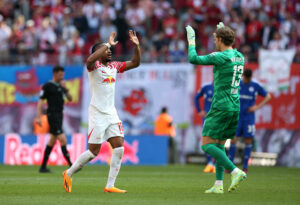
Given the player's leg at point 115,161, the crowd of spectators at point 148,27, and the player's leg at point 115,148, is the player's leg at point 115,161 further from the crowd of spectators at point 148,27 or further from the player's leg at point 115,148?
the crowd of spectators at point 148,27

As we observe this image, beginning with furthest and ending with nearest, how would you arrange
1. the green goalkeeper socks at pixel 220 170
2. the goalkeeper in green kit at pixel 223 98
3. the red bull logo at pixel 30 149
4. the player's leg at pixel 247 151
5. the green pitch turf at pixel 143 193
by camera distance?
the red bull logo at pixel 30 149, the player's leg at pixel 247 151, the green goalkeeper socks at pixel 220 170, the goalkeeper in green kit at pixel 223 98, the green pitch turf at pixel 143 193

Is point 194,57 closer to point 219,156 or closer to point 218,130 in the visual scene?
point 218,130

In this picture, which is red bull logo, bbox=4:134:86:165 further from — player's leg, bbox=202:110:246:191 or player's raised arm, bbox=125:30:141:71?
player's leg, bbox=202:110:246:191

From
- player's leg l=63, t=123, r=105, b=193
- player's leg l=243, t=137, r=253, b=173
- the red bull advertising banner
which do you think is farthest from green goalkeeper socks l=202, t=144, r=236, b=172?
the red bull advertising banner

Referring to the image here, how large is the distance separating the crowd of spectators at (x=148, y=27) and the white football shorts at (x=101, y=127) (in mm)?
12998

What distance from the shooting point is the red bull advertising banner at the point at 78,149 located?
21953 millimetres

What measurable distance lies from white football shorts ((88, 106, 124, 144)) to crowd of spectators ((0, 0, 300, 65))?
1300 centimetres

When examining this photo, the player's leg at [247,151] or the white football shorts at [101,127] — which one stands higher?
the white football shorts at [101,127]

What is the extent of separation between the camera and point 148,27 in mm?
25797

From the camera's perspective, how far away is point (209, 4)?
82.0 ft

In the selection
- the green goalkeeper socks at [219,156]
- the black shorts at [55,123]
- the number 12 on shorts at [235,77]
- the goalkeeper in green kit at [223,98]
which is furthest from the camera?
the black shorts at [55,123]

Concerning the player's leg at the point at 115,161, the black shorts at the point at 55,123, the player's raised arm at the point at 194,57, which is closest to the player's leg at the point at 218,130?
the player's raised arm at the point at 194,57

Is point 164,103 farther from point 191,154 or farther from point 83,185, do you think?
point 83,185

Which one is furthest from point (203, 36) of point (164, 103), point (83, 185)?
point (83, 185)
